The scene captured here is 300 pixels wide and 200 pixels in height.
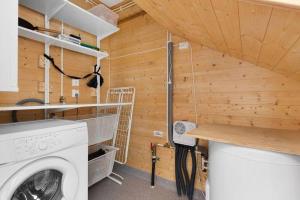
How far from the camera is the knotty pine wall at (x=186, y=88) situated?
1532 millimetres

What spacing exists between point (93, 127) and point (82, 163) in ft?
1.73

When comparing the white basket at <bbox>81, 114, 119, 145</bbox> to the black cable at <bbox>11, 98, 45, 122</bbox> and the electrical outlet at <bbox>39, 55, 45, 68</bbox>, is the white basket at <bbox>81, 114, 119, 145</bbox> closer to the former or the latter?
the black cable at <bbox>11, 98, 45, 122</bbox>

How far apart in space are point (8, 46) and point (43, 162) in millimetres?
812

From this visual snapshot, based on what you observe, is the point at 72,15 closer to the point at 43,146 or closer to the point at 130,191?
the point at 43,146

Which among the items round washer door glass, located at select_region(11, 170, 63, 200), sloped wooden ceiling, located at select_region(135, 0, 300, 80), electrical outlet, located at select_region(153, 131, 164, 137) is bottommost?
round washer door glass, located at select_region(11, 170, 63, 200)

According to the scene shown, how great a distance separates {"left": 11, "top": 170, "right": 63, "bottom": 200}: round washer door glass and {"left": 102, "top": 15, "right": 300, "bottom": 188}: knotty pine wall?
1266 mm

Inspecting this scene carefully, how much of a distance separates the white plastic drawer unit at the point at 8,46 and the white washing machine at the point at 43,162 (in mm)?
320

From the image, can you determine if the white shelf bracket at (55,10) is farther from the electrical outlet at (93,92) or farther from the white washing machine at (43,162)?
the white washing machine at (43,162)

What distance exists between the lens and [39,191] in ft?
4.07

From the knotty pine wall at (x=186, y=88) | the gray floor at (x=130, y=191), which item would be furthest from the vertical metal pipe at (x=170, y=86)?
the gray floor at (x=130, y=191)

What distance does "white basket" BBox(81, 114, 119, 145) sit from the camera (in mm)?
1816

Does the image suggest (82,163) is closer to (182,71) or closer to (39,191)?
(39,191)

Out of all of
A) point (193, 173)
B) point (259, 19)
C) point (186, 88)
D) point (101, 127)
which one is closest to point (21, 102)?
point (101, 127)

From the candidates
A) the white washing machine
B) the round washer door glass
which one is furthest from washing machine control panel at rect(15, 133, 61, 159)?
the round washer door glass
